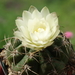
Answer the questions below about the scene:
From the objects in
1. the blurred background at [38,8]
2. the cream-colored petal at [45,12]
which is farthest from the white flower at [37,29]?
the blurred background at [38,8]

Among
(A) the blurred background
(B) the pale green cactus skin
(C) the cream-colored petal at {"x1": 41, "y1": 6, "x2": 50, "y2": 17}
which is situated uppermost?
(A) the blurred background

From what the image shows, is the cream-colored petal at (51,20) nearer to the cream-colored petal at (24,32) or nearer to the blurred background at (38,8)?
the cream-colored petal at (24,32)

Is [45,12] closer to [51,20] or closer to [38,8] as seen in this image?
[51,20]

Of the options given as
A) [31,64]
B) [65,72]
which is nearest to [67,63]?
[65,72]

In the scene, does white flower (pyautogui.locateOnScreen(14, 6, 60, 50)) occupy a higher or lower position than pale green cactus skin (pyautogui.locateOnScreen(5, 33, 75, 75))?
higher

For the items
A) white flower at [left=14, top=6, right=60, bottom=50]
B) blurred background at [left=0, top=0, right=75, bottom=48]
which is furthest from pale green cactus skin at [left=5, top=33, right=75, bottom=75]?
blurred background at [left=0, top=0, right=75, bottom=48]

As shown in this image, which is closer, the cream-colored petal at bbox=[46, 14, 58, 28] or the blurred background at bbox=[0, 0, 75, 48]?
the cream-colored petal at bbox=[46, 14, 58, 28]

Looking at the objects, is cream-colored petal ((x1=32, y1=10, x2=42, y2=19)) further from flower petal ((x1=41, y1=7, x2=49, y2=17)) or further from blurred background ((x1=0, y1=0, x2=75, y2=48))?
blurred background ((x1=0, y1=0, x2=75, y2=48))
